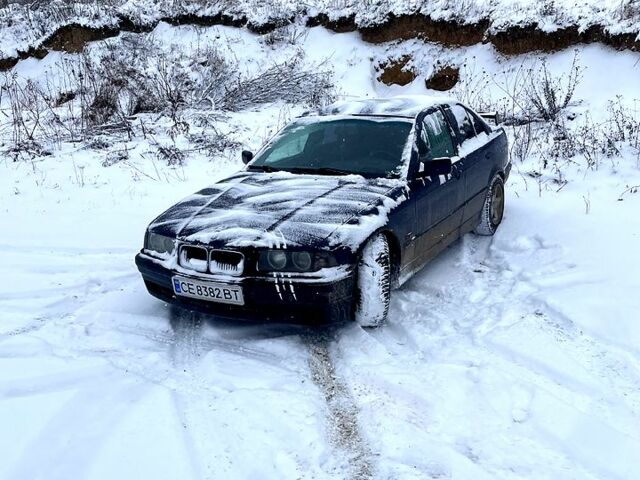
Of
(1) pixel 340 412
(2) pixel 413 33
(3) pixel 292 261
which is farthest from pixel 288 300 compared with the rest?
(2) pixel 413 33

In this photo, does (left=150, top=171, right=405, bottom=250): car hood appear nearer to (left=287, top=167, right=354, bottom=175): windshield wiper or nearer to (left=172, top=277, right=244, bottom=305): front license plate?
(left=287, top=167, right=354, bottom=175): windshield wiper

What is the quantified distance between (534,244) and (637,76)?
531 cm

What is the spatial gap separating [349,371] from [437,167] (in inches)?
69.8

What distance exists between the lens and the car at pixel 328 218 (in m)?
3.80

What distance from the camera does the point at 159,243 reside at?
423 centimetres

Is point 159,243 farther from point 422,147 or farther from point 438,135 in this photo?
point 438,135

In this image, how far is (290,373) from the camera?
3641 millimetres

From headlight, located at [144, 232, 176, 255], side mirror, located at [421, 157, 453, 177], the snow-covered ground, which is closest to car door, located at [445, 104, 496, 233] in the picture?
the snow-covered ground

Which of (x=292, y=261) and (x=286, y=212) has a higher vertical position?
(x=286, y=212)

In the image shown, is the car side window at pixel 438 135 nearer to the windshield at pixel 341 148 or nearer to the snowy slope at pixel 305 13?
the windshield at pixel 341 148

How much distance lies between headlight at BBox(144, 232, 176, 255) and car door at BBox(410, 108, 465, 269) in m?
1.72

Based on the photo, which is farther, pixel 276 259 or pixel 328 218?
pixel 328 218

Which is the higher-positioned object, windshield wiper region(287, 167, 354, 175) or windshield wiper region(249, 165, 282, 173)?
windshield wiper region(287, 167, 354, 175)

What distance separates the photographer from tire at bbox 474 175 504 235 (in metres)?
5.94
